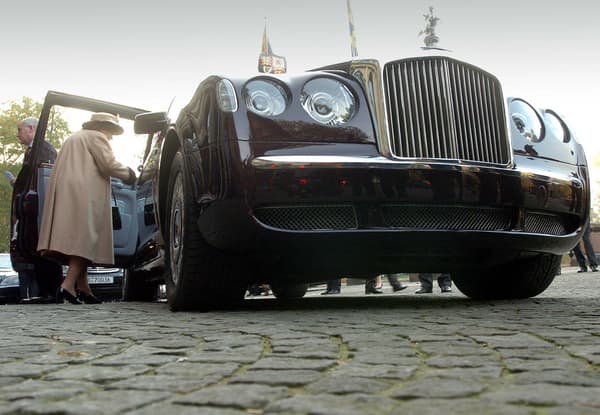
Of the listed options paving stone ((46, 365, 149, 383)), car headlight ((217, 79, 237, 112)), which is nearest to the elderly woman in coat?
car headlight ((217, 79, 237, 112))

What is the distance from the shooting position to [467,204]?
4059 mm

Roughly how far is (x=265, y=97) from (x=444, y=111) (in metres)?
1.02

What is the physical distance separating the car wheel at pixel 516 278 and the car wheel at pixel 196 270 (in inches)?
69.9

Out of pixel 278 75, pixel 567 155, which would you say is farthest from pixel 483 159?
pixel 278 75

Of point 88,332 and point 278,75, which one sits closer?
point 88,332

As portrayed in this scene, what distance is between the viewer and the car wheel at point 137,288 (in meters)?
7.09

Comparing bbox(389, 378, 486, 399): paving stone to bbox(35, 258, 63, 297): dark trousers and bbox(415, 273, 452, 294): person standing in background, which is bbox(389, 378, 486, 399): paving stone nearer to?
bbox(35, 258, 63, 297): dark trousers

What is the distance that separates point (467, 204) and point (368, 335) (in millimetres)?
1400

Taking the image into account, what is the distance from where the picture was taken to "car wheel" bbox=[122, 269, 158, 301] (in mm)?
7087

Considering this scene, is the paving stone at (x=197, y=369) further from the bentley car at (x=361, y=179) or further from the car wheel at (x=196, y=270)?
the car wheel at (x=196, y=270)

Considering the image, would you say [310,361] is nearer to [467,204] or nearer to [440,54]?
[467,204]

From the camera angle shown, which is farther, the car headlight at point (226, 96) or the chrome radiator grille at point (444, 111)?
the chrome radiator grille at point (444, 111)

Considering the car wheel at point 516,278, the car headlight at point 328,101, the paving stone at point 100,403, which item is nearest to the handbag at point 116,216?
the car wheel at point 516,278

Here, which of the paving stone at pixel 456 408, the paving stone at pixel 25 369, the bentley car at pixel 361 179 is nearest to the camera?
the paving stone at pixel 456 408
